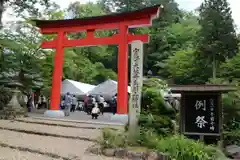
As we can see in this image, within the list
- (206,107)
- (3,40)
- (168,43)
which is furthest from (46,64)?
(168,43)

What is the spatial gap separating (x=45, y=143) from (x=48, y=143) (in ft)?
0.28

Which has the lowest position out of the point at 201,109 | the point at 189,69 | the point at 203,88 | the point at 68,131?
the point at 68,131

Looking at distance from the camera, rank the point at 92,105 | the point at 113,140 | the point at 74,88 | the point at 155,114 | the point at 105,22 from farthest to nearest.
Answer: the point at 74,88 → the point at 92,105 → the point at 105,22 → the point at 155,114 → the point at 113,140

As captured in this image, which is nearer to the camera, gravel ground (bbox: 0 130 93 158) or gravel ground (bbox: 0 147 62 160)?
gravel ground (bbox: 0 147 62 160)

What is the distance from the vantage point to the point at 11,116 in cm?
1273

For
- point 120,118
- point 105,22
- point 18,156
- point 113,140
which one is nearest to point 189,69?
point 105,22

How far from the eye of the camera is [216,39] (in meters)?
23.8

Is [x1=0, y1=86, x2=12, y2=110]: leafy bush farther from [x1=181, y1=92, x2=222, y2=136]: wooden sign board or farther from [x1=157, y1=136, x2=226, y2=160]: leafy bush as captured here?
[x1=157, y1=136, x2=226, y2=160]: leafy bush

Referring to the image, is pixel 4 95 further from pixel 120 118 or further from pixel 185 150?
pixel 185 150

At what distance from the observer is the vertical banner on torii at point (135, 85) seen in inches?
294

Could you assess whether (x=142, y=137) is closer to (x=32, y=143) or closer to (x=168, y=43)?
(x=32, y=143)

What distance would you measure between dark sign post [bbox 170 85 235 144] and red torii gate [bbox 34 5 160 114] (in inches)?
185

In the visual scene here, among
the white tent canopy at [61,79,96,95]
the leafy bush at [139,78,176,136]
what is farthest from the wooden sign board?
the white tent canopy at [61,79,96,95]

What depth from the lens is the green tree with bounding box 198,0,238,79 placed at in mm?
23144
